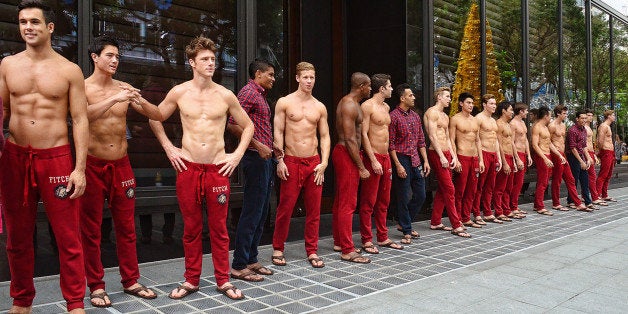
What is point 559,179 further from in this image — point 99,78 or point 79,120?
point 79,120

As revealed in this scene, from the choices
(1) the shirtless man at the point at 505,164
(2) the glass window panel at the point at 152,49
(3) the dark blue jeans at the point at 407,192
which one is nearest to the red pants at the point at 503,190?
(1) the shirtless man at the point at 505,164

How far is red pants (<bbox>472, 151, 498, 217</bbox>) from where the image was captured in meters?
9.05

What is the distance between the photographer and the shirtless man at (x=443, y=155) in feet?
26.2

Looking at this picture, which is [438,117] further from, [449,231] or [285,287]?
[285,287]

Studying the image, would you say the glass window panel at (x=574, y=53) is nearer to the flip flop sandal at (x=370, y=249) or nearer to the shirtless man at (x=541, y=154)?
the shirtless man at (x=541, y=154)

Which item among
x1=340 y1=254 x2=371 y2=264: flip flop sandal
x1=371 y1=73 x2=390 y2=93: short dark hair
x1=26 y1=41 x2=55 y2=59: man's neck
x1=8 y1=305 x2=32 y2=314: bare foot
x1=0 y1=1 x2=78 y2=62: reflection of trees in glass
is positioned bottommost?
x1=340 y1=254 x2=371 y2=264: flip flop sandal

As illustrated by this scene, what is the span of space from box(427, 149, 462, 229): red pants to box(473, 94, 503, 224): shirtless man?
941mm

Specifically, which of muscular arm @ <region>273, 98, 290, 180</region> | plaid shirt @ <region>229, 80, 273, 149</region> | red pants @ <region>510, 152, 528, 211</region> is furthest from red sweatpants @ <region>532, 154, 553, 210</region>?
plaid shirt @ <region>229, 80, 273, 149</region>

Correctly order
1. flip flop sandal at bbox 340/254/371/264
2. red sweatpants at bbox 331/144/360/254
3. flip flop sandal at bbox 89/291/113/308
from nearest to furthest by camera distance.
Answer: flip flop sandal at bbox 89/291/113/308 < flip flop sandal at bbox 340/254/371/264 < red sweatpants at bbox 331/144/360/254

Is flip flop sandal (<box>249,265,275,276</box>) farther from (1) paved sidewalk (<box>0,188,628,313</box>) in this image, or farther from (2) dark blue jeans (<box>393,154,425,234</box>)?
(2) dark blue jeans (<box>393,154,425,234</box>)

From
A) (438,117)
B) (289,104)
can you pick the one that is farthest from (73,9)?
(438,117)

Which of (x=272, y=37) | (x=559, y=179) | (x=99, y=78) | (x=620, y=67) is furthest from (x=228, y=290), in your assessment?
(x=620, y=67)

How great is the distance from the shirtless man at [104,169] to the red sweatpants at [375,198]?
9.54 feet

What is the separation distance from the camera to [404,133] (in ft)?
24.5
